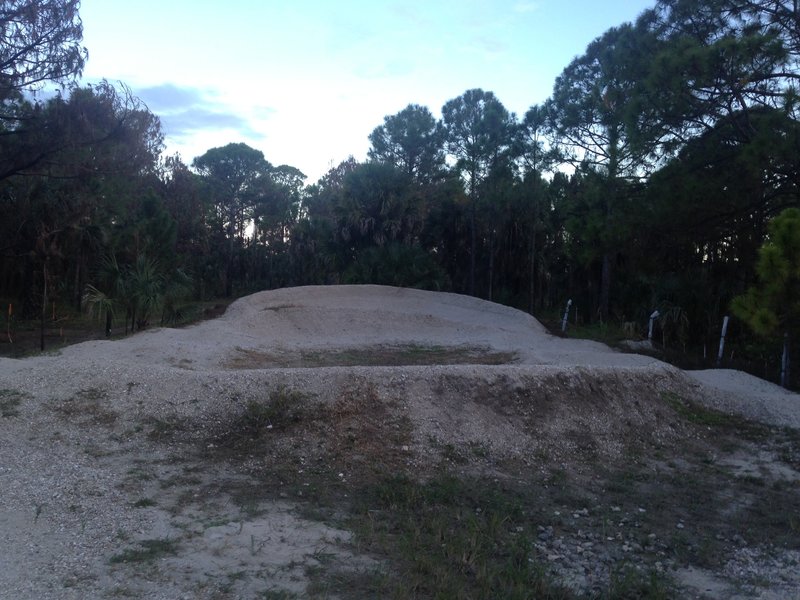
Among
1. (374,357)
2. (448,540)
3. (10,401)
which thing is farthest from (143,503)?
(374,357)

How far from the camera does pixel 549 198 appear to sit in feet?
107

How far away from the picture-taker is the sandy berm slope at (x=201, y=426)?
17.0 feet

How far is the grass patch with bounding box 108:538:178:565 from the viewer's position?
5164mm

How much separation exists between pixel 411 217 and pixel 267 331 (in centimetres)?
1136

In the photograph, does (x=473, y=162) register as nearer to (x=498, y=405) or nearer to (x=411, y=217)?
(x=411, y=217)

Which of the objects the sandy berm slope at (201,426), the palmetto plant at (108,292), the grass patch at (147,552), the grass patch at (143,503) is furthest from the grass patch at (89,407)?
the palmetto plant at (108,292)

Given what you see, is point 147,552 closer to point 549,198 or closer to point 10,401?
point 10,401

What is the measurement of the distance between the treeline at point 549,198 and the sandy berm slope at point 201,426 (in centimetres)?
375

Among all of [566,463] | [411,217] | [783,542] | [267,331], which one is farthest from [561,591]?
[411,217]

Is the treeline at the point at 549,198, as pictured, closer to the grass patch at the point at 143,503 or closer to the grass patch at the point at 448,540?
the grass patch at the point at 448,540

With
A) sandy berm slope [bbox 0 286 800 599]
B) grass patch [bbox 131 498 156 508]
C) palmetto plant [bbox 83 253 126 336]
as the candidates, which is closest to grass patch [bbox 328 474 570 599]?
sandy berm slope [bbox 0 286 800 599]

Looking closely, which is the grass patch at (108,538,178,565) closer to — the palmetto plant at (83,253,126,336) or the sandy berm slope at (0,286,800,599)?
the sandy berm slope at (0,286,800,599)

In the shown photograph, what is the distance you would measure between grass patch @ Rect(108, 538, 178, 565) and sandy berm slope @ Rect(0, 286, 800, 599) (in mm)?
42

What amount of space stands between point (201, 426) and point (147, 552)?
347cm
